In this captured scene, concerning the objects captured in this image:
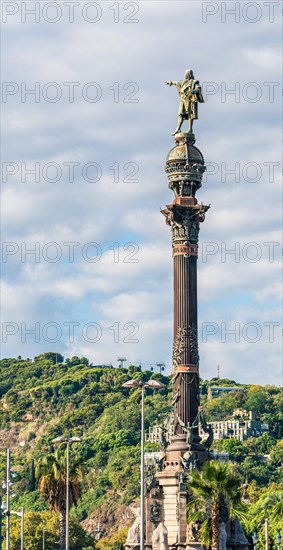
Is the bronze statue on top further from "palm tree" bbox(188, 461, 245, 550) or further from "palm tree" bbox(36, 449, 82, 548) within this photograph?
"palm tree" bbox(188, 461, 245, 550)

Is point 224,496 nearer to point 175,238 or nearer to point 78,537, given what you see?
point 175,238

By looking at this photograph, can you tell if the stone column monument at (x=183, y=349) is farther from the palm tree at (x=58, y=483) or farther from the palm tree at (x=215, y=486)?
the palm tree at (x=215, y=486)

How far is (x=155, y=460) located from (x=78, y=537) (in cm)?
4795

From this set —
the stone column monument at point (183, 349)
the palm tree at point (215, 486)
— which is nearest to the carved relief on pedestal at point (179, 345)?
the stone column monument at point (183, 349)

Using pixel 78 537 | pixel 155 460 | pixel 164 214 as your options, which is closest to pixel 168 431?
pixel 155 460

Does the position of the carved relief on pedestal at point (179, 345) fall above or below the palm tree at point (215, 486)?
above

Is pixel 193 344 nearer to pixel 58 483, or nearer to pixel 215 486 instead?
pixel 58 483

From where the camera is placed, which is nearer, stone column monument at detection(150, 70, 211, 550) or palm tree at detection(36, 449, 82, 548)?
stone column monument at detection(150, 70, 211, 550)

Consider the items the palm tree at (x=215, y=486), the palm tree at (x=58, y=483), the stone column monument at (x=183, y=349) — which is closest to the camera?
the palm tree at (x=215, y=486)

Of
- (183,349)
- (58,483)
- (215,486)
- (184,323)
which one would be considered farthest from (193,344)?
(215,486)

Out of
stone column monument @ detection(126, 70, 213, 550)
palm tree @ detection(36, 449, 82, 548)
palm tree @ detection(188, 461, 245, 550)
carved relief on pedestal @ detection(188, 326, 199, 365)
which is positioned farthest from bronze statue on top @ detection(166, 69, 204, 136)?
palm tree @ detection(188, 461, 245, 550)

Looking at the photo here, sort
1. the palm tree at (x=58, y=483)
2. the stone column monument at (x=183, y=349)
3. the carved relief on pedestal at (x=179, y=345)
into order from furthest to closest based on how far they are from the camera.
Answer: the palm tree at (x=58, y=483) → the carved relief on pedestal at (x=179, y=345) → the stone column monument at (x=183, y=349)

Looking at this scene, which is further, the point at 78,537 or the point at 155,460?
the point at 78,537

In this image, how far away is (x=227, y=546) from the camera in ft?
292
